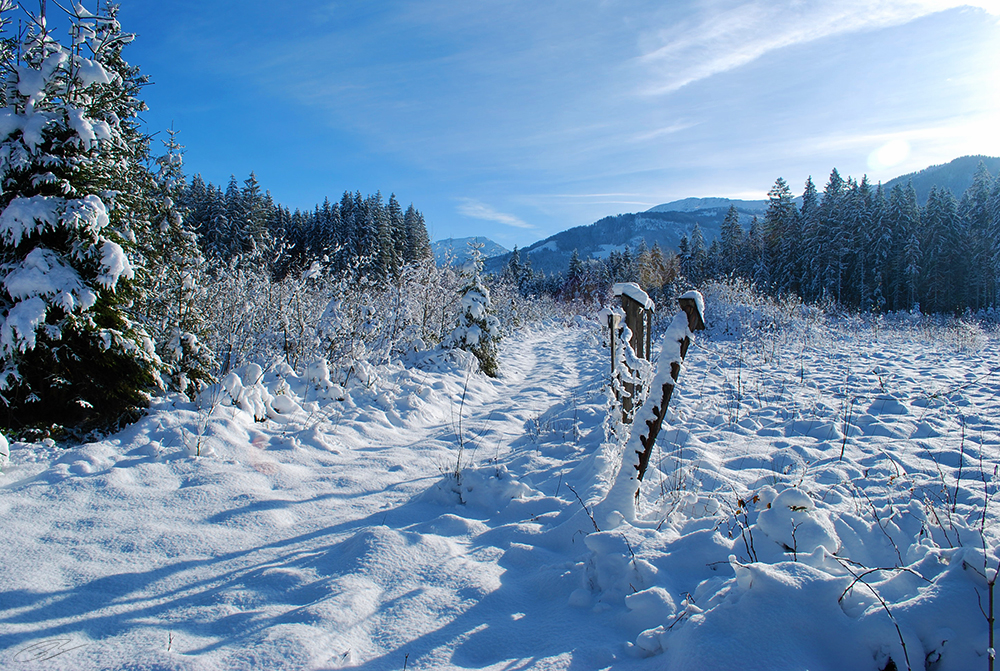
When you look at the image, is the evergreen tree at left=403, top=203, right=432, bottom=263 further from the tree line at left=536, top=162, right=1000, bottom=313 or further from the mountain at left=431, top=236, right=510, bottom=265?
the mountain at left=431, top=236, right=510, bottom=265

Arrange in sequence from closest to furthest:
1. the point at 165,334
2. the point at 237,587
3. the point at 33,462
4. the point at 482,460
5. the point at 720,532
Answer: the point at 237,587
the point at 720,532
the point at 33,462
the point at 482,460
the point at 165,334

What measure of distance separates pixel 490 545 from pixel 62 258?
4340 millimetres

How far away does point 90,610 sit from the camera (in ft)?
6.31

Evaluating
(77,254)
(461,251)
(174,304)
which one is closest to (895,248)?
(461,251)

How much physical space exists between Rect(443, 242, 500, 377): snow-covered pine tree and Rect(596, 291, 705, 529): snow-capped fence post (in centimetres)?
677

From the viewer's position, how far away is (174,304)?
5426 mm

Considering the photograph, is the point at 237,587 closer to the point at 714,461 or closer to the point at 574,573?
the point at 574,573

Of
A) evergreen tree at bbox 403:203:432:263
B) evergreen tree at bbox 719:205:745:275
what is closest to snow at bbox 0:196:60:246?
evergreen tree at bbox 403:203:432:263

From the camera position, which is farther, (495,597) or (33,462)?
(33,462)

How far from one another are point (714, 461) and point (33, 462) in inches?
207

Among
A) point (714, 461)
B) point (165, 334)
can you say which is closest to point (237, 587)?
point (714, 461)

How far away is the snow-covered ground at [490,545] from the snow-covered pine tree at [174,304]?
73 centimetres

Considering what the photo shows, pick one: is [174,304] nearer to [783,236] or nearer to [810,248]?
[810,248]

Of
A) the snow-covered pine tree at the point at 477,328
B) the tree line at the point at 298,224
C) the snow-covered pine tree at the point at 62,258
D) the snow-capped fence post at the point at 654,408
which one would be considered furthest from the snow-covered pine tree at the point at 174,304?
the tree line at the point at 298,224
